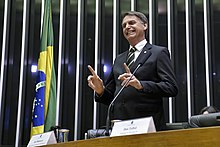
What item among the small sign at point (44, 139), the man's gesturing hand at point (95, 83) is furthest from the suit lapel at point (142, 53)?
the small sign at point (44, 139)

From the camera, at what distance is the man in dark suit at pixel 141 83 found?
1750 millimetres

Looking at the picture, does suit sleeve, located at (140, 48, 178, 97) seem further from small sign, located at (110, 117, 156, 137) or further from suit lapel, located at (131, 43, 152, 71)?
small sign, located at (110, 117, 156, 137)

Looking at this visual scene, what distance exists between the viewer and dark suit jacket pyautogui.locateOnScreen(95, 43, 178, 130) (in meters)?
1.75

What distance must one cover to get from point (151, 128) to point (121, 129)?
0.40 feet

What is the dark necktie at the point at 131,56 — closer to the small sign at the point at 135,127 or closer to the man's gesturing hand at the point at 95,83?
the man's gesturing hand at the point at 95,83

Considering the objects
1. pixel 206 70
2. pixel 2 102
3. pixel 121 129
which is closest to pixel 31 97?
pixel 2 102

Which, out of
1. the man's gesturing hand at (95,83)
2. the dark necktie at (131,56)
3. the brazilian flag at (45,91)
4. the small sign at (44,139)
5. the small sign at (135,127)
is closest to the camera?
the small sign at (135,127)

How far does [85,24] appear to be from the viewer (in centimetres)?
465

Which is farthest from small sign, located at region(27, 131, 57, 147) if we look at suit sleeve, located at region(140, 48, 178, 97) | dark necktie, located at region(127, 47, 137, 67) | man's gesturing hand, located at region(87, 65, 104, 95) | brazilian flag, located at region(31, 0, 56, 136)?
brazilian flag, located at region(31, 0, 56, 136)

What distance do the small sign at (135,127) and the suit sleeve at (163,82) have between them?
1.12ft

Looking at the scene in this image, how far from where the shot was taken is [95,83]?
6.31 ft

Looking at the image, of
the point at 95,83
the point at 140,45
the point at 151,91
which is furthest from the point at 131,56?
the point at 151,91

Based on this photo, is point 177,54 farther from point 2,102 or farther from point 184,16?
point 2,102

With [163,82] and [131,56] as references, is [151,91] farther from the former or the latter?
[131,56]
